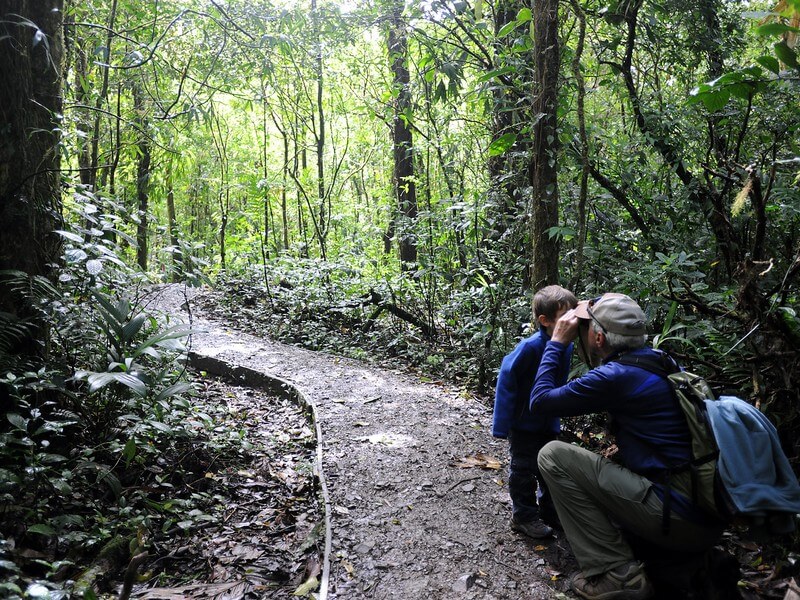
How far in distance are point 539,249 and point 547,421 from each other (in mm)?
2201

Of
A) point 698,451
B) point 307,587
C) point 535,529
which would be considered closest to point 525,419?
point 535,529

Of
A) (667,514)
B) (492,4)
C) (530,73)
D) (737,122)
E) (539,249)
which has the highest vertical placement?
(492,4)

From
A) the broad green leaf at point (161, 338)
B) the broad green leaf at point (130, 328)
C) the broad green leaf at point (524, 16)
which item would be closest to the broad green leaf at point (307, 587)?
the broad green leaf at point (161, 338)

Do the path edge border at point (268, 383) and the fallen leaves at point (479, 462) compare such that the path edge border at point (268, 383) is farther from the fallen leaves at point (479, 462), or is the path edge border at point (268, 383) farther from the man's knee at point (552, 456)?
the man's knee at point (552, 456)

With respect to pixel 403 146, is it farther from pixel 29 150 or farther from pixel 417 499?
pixel 417 499

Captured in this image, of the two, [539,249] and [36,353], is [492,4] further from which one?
[36,353]

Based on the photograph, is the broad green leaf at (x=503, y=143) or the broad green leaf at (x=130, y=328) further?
the broad green leaf at (x=503, y=143)

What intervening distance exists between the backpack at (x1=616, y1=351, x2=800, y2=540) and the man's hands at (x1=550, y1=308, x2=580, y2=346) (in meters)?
0.78

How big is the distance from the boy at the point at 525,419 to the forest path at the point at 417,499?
194mm

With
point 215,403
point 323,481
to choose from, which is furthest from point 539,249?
point 215,403

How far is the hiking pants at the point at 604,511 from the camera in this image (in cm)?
311

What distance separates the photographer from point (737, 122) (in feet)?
20.0

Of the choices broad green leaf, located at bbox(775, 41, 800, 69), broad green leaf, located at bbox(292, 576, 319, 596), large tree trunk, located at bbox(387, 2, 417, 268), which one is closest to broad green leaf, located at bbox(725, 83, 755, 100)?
broad green leaf, located at bbox(775, 41, 800, 69)

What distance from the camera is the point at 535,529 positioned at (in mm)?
4023
